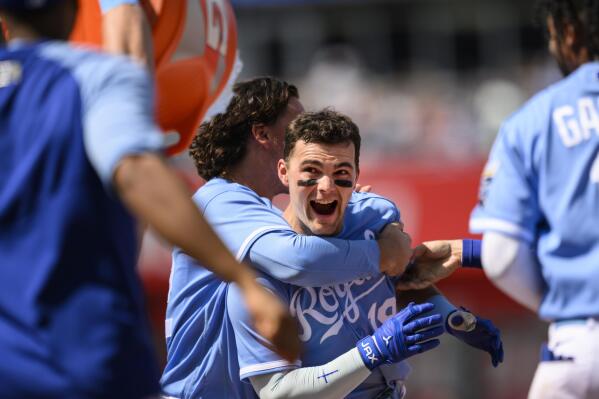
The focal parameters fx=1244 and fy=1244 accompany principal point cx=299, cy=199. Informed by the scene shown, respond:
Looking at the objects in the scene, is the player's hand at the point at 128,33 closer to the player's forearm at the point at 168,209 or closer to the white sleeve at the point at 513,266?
the player's forearm at the point at 168,209

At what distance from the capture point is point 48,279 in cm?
286

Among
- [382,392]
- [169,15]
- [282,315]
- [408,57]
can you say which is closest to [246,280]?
[282,315]

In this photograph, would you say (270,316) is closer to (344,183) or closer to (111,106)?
(111,106)

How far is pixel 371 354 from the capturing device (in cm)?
434

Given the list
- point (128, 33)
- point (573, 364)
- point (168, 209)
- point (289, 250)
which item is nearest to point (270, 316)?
point (168, 209)

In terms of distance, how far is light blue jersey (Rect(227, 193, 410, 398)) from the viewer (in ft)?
14.6

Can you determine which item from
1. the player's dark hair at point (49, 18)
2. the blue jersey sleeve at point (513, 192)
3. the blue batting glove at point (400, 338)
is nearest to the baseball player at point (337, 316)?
the blue batting glove at point (400, 338)

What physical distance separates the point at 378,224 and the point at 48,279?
2.02 m

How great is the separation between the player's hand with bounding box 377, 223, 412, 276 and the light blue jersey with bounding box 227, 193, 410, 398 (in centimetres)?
6

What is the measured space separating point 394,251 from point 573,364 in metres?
1.06

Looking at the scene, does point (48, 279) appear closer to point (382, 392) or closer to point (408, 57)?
point (382, 392)

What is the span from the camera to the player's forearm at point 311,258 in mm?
A: 4348

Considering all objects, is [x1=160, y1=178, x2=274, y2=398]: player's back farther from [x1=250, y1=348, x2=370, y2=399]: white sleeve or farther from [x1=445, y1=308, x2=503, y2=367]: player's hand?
[x1=445, y1=308, x2=503, y2=367]: player's hand

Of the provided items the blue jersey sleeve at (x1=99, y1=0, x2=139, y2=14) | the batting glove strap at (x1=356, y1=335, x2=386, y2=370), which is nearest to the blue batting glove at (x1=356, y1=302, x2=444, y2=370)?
the batting glove strap at (x1=356, y1=335, x2=386, y2=370)
